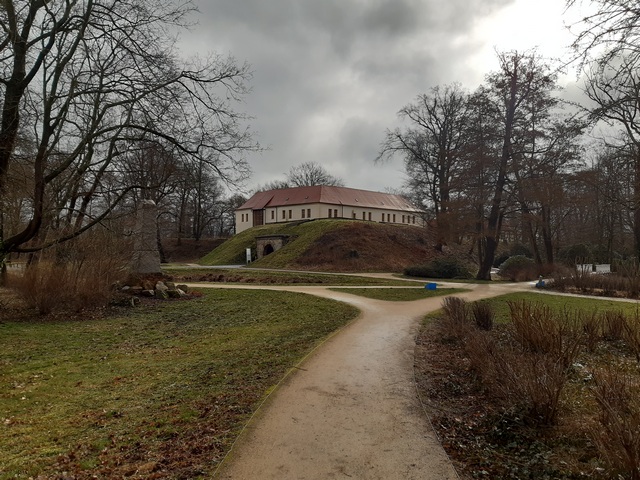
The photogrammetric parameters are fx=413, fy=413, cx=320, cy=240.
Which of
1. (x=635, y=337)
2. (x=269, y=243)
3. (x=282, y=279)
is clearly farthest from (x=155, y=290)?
(x=269, y=243)

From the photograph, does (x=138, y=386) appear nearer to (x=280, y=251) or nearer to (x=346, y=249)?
(x=346, y=249)

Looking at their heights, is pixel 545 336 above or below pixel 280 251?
below

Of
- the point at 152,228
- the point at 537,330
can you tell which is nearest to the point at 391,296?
the point at 537,330

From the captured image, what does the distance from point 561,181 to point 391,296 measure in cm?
1322

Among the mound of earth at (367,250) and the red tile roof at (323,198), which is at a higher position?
the red tile roof at (323,198)

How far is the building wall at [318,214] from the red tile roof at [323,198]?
548 millimetres

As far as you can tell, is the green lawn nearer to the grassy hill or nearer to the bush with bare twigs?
the bush with bare twigs

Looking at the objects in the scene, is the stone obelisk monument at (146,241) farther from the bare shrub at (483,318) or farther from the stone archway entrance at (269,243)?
the stone archway entrance at (269,243)

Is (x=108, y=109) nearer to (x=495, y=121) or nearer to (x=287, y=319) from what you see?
(x=287, y=319)

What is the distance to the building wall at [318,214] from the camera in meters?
52.4

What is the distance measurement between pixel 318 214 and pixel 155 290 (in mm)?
36512

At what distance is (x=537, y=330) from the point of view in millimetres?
6766

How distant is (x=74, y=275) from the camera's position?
42.0 ft

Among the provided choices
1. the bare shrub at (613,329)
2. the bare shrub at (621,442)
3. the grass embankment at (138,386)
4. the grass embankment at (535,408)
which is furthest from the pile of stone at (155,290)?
the bare shrub at (621,442)
